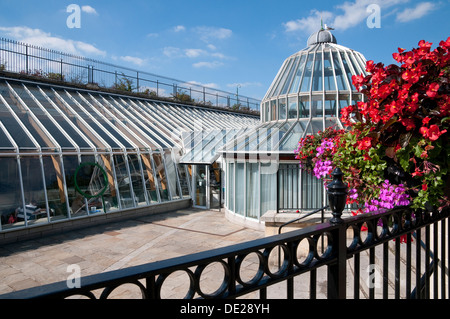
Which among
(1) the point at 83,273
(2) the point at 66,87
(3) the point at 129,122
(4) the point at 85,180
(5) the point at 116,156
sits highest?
(2) the point at 66,87

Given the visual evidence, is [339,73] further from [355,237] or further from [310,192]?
[355,237]

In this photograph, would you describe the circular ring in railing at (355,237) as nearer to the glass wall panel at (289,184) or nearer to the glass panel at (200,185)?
the glass wall panel at (289,184)

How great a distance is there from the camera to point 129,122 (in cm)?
1820

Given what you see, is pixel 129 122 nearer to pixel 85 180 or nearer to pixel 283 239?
pixel 85 180

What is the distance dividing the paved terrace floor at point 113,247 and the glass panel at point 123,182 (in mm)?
932

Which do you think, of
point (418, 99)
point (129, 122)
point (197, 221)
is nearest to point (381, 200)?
point (418, 99)

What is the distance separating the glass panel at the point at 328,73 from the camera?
14219 millimetres

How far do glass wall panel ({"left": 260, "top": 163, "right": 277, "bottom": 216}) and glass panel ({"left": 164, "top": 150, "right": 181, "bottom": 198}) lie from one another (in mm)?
6097

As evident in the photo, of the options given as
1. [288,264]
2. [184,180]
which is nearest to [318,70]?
[184,180]

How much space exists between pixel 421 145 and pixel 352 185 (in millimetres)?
674

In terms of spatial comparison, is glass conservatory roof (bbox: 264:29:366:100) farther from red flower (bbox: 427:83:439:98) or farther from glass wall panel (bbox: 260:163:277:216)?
red flower (bbox: 427:83:439:98)

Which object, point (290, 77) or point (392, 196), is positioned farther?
point (290, 77)

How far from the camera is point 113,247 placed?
10578mm

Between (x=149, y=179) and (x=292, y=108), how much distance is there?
26.2 ft
